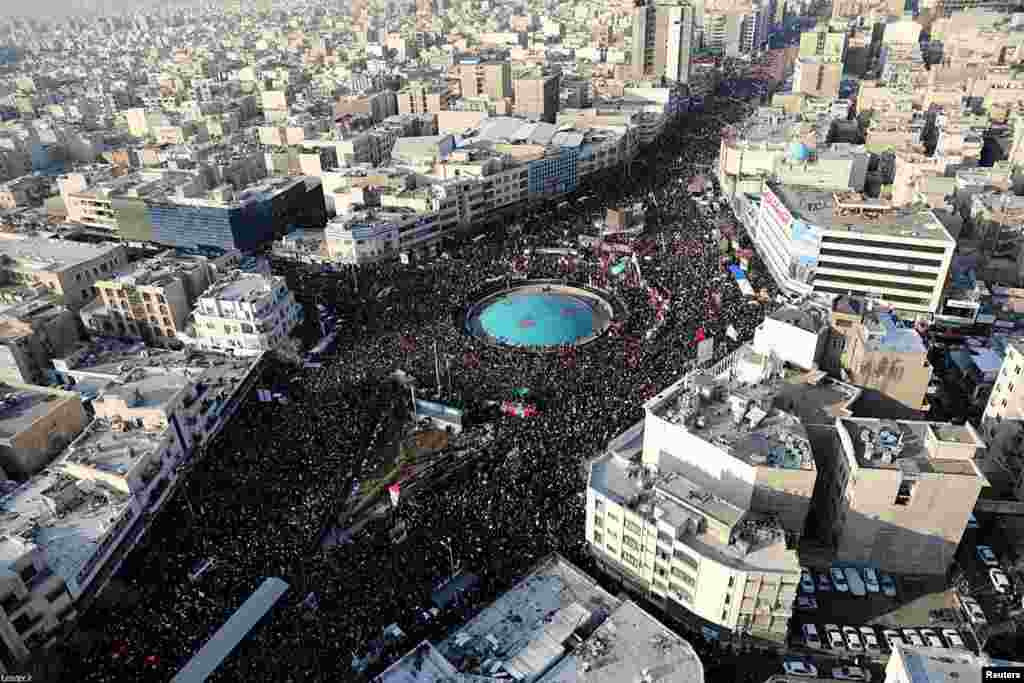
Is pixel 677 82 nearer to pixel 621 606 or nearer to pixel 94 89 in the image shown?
pixel 621 606

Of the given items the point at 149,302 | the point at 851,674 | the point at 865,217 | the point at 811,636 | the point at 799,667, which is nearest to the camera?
the point at 851,674

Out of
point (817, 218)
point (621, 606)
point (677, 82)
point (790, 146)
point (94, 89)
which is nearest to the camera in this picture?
point (621, 606)

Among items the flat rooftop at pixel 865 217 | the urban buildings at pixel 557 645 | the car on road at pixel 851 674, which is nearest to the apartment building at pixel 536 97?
the flat rooftop at pixel 865 217

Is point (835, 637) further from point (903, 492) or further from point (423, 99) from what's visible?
point (423, 99)

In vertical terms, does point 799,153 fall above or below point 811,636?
above

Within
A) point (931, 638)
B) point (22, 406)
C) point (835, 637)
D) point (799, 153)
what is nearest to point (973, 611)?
point (931, 638)

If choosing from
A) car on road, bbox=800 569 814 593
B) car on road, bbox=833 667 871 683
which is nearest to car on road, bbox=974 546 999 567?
car on road, bbox=800 569 814 593

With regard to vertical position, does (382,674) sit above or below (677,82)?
below

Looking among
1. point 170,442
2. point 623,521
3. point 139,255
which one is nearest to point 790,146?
point 623,521
